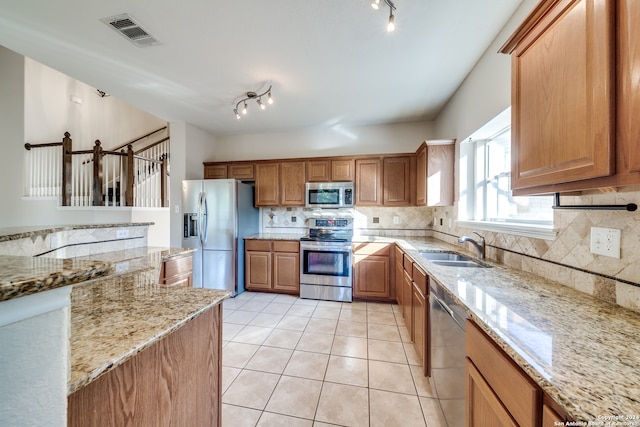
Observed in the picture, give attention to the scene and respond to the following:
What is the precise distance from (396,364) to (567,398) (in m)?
1.69

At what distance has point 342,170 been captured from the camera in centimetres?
369

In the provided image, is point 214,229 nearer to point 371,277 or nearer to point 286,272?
point 286,272

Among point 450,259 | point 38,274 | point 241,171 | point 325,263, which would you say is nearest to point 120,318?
point 38,274

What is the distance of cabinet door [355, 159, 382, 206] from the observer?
3594 millimetres

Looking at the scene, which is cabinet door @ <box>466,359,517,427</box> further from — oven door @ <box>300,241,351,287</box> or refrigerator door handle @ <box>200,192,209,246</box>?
refrigerator door handle @ <box>200,192,209,246</box>

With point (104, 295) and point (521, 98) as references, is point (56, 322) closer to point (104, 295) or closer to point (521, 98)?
point (104, 295)

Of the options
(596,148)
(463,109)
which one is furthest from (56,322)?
(463,109)

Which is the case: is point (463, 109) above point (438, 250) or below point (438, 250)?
above

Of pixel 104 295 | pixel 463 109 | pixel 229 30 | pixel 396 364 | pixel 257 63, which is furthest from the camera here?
pixel 463 109

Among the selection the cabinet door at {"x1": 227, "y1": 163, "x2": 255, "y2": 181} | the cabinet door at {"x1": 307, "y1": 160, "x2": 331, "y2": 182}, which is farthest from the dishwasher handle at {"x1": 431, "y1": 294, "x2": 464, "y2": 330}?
the cabinet door at {"x1": 227, "y1": 163, "x2": 255, "y2": 181}

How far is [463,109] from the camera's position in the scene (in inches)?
101

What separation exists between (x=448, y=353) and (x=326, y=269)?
2.16m

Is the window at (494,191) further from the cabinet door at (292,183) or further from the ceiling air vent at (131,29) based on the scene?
the ceiling air vent at (131,29)

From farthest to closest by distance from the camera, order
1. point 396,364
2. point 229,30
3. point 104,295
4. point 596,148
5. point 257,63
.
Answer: point 257,63
point 396,364
point 229,30
point 104,295
point 596,148
